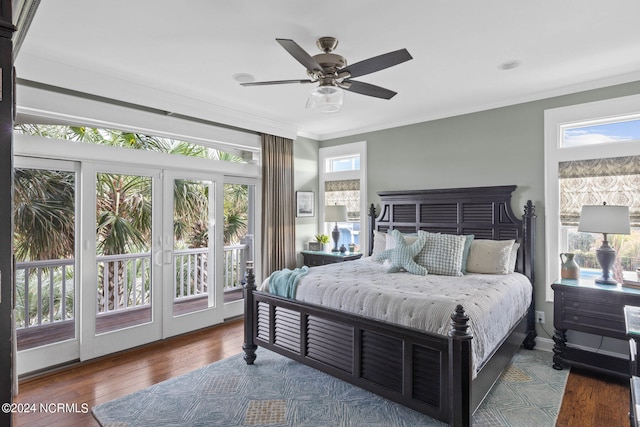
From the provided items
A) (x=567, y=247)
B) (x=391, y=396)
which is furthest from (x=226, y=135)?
(x=567, y=247)

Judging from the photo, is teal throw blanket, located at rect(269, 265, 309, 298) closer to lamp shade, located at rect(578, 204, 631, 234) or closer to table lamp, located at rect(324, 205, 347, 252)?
table lamp, located at rect(324, 205, 347, 252)

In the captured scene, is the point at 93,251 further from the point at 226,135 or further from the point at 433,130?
the point at 433,130

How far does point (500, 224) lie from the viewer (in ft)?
13.0

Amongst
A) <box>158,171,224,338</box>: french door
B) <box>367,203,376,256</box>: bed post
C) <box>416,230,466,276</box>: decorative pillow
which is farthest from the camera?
<box>367,203,376,256</box>: bed post

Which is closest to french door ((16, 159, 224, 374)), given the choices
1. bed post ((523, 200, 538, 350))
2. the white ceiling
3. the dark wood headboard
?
the white ceiling

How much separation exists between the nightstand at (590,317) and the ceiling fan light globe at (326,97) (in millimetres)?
2640

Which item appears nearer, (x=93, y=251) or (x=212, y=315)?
(x=93, y=251)

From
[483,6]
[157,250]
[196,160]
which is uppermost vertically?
[483,6]

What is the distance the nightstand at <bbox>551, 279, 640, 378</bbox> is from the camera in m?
2.96

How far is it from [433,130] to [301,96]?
72.8 inches

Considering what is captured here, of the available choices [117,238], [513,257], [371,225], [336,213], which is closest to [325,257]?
[336,213]

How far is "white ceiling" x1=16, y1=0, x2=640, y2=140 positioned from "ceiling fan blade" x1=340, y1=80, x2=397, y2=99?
320 millimetres

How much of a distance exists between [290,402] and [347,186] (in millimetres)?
3453

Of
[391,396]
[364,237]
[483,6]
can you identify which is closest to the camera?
[483,6]
